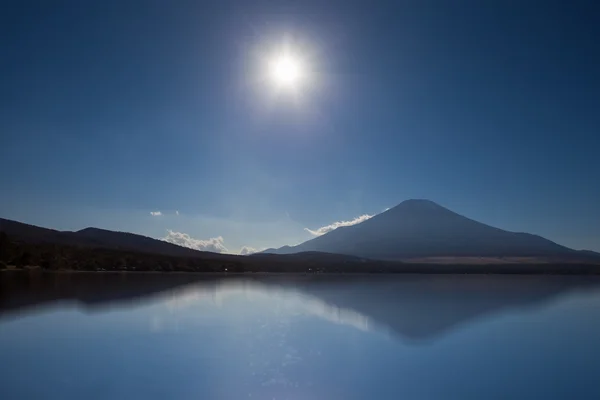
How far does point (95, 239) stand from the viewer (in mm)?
120188

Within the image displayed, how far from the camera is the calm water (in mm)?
8656

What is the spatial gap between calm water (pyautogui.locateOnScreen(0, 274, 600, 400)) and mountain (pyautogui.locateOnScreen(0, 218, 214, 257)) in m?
84.1

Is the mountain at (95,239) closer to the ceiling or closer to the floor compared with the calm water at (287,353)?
closer to the ceiling

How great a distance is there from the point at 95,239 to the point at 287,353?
122673mm

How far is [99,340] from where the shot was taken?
518 inches

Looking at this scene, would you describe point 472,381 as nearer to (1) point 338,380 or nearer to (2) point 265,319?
(1) point 338,380

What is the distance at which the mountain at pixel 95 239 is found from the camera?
322 feet

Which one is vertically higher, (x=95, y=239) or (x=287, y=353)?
(x=95, y=239)

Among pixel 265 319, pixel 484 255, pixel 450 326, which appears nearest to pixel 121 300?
pixel 265 319

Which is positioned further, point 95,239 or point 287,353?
point 95,239

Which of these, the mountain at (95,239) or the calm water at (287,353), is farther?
the mountain at (95,239)

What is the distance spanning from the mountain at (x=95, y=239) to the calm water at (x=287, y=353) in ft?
276

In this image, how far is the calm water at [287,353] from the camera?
866 centimetres

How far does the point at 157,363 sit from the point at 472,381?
24.0ft
